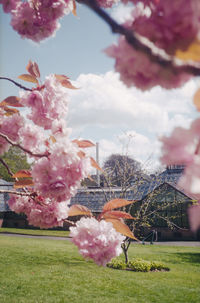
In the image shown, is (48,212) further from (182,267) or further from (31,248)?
(31,248)

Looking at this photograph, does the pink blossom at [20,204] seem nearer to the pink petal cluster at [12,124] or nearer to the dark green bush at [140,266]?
the pink petal cluster at [12,124]

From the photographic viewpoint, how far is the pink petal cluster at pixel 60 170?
0.98 metres

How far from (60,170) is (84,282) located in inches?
231

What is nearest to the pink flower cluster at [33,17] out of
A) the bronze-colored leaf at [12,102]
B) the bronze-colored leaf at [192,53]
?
the bronze-colored leaf at [12,102]

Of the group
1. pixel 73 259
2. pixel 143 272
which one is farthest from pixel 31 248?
pixel 143 272

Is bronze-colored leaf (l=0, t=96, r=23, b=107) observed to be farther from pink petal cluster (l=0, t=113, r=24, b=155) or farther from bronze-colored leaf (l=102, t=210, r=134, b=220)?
bronze-colored leaf (l=102, t=210, r=134, b=220)

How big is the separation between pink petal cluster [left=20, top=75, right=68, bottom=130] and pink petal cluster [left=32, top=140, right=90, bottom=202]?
1.29 feet

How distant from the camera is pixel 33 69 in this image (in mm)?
1325

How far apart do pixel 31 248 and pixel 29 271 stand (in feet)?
12.2

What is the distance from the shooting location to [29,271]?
23.4 feet

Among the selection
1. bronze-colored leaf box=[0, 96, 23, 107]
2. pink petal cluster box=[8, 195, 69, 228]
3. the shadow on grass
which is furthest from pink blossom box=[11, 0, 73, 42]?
the shadow on grass

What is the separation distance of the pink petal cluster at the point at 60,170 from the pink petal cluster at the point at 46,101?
1.29 feet

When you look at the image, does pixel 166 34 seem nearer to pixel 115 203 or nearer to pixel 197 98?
pixel 197 98

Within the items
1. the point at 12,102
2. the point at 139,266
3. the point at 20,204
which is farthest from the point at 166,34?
the point at 139,266
